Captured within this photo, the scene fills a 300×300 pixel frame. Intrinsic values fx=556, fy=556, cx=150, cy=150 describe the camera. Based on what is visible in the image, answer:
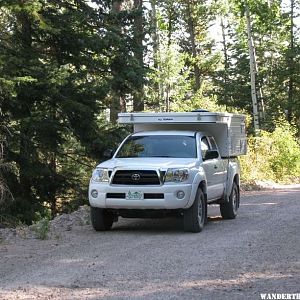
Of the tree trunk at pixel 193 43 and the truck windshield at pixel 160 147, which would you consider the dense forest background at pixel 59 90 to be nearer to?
the truck windshield at pixel 160 147

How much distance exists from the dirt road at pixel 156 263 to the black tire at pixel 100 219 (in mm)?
186

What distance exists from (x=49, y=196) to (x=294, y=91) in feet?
105

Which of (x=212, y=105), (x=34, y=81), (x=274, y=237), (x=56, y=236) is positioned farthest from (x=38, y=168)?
(x=212, y=105)

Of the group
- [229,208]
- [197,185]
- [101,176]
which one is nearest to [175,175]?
[197,185]

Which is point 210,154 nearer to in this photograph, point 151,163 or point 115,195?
point 151,163

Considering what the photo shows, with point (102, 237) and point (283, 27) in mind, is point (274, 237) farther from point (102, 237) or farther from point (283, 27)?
point (283, 27)

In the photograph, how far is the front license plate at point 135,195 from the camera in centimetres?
1009

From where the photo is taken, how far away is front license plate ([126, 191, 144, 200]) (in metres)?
10.1

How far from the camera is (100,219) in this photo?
1061 cm

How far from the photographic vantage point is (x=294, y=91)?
4456 cm

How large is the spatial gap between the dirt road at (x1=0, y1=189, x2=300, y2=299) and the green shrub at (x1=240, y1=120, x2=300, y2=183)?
14702 millimetres

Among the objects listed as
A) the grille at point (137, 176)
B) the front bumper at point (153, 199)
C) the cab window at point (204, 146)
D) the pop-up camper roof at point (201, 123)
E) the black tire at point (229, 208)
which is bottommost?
the black tire at point (229, 208)

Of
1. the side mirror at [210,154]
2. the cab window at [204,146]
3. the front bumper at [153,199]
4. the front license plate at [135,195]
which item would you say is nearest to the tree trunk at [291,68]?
the cab window at [204,146]

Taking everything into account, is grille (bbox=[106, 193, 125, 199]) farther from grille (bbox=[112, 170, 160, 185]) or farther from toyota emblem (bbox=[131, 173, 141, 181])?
toyota emblem (bbox=[131, 173, 141, 181])
